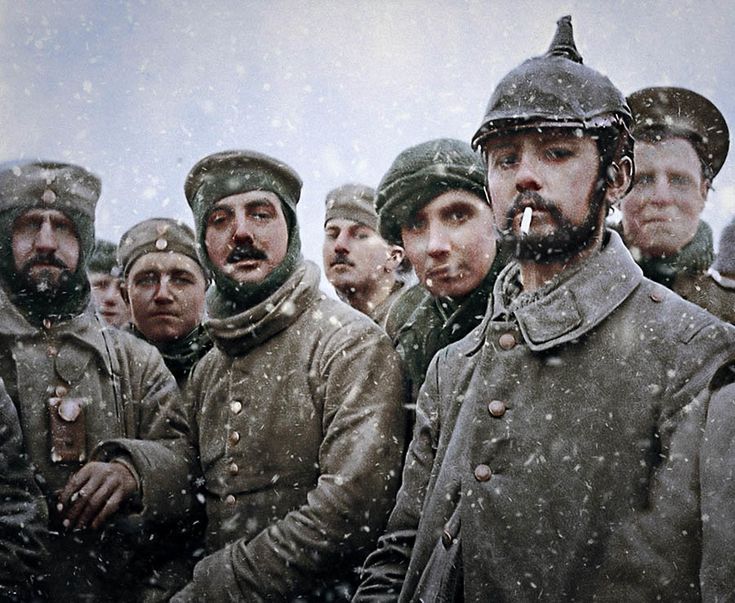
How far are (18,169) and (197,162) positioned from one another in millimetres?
920

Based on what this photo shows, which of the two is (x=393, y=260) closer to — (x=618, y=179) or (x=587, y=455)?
(x=618, y=179)

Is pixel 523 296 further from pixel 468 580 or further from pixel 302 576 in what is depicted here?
pixel 302 576

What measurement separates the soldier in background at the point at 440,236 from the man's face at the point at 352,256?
169 cm

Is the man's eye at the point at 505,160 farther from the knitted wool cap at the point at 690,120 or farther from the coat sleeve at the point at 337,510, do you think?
the coat sleeve at the point at 337,510

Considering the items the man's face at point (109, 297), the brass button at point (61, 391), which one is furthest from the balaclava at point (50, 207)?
the man's face at point (109, 297)

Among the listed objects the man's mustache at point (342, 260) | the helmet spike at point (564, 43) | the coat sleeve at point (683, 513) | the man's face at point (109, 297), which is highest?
the helmet spike at point (564, 43)

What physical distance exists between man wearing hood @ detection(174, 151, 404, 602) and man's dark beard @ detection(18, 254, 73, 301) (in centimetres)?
67

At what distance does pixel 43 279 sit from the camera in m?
3.90

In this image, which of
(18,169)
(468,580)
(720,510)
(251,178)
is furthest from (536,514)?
(18,169)

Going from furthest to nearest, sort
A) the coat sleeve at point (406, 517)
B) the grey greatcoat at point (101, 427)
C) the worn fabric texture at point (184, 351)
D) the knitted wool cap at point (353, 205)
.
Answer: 1. the knitted wool cap at point (353, 205)
2. the worn fabric texture at point (184, 351)
3. the grey greatcoat at point (101, 427)
4. the coat sleeve at point (406, 517)

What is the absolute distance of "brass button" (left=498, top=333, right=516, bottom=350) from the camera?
8.72ft

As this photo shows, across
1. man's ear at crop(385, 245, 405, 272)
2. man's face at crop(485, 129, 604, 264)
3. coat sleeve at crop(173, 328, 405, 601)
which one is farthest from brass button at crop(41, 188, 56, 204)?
man's face at crop(485, 129, 604, 264)

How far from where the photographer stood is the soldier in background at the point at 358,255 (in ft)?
17.3

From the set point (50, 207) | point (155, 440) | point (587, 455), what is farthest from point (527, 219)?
point (50, 207)
